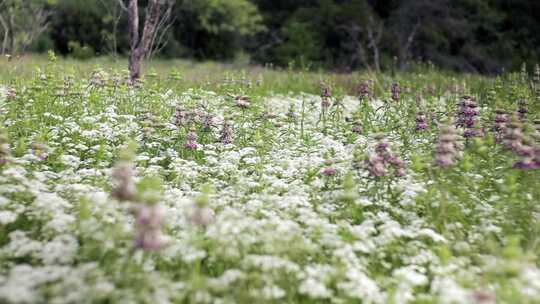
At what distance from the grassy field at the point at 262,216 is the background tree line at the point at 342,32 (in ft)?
67.7

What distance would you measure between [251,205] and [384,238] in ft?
3.80

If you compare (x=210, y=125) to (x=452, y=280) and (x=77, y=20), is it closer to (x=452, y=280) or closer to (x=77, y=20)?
(x=452, y=280)

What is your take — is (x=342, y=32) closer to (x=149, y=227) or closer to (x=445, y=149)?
(x=445, y=149)

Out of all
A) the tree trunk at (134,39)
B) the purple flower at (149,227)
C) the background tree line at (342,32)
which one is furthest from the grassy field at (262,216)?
the background tree line at (342,32)

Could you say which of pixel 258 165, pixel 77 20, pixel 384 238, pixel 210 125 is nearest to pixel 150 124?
pixel 210 125

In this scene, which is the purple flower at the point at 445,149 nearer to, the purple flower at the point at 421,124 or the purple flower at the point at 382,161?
the purple flower at the point at 382,161

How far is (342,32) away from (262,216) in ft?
90.6

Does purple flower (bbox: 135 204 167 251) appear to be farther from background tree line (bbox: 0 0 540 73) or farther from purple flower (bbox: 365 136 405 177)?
background tree line (bbox: 0 0 540 73)

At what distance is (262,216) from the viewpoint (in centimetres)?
453

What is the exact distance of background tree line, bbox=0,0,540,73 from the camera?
92.1 feet

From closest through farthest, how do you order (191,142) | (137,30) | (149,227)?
(149,227) → (191,142) → (137,30)

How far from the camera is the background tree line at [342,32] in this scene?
28062 millimetres

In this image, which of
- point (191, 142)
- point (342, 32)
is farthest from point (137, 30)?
point (342, 32)

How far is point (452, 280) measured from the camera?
3.62 meters
